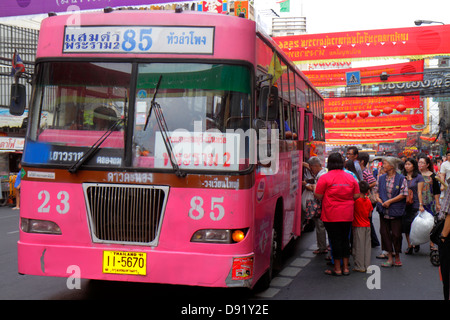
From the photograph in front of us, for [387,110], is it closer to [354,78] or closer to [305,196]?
[354,78]

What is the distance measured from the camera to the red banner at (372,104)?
Result: 1028 inches

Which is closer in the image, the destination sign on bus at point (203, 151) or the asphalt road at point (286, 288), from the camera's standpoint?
the destination sign on bus at point (203, 151)

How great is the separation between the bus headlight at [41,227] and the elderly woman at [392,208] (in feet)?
17.7

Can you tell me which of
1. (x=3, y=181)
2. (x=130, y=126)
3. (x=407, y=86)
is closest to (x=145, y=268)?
(x=130, y=126)

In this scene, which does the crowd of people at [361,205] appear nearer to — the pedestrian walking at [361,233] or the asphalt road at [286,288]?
the pedestrian walking at [361,233]

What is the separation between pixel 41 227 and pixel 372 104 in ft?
77.9

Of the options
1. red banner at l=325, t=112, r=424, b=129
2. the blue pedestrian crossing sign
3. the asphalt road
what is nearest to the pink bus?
the asphalt road

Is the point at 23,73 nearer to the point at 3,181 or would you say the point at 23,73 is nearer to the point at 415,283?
the point at 415,283

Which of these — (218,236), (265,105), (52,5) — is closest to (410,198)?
(265,105)

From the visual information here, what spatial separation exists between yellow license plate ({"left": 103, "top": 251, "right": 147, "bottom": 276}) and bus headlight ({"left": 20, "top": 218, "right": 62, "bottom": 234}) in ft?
2.00

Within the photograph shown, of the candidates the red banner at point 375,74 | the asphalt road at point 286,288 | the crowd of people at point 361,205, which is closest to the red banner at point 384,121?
the red banner at point 375,74

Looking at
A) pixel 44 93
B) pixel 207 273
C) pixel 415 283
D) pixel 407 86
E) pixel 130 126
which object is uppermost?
pixel 407 86

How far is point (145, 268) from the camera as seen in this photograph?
17.6ft
